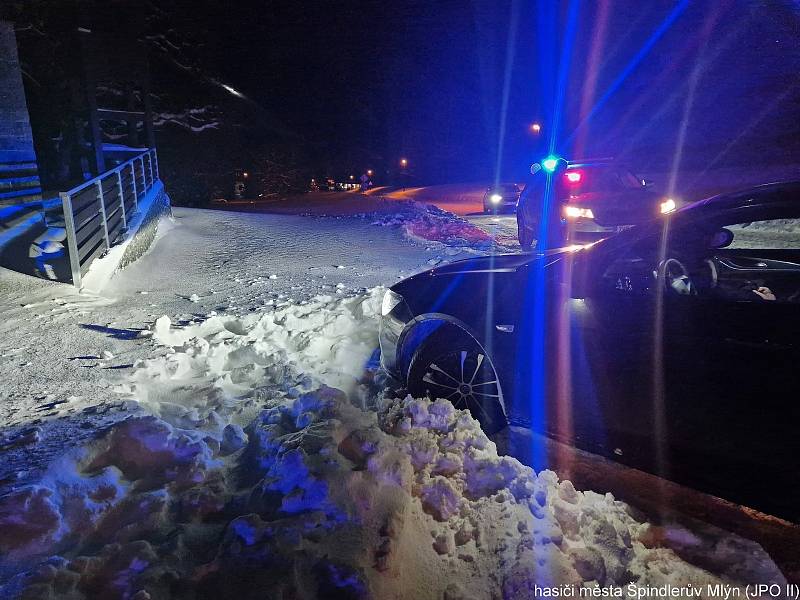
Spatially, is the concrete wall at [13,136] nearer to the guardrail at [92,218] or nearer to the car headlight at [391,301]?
the guardrail at [92,218]

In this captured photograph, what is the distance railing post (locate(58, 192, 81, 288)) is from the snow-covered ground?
76.4 inches

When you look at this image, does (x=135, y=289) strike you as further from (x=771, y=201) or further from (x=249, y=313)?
(x=771, y=201)

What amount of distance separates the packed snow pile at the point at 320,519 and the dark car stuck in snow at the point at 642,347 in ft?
0.97

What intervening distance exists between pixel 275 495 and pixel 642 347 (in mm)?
1956

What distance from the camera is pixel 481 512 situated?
251cm

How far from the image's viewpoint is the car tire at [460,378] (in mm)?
3240

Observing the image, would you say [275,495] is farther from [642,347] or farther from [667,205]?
[667,205]

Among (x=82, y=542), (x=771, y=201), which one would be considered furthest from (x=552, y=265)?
(x=82, y=542)

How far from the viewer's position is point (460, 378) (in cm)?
334

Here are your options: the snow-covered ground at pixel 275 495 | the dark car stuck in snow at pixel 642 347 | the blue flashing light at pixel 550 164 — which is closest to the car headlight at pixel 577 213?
the blue flashing light at pixel 550 164

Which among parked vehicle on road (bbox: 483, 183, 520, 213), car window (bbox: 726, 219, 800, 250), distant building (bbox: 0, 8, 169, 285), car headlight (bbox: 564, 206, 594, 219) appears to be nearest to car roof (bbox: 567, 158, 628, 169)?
car headlight (bbox: 564, 206, 594, 219)

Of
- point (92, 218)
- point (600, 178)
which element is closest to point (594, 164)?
point (600, 178)

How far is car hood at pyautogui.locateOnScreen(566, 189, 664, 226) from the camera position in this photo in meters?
8.05

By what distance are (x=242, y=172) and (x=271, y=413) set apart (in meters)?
39.3
